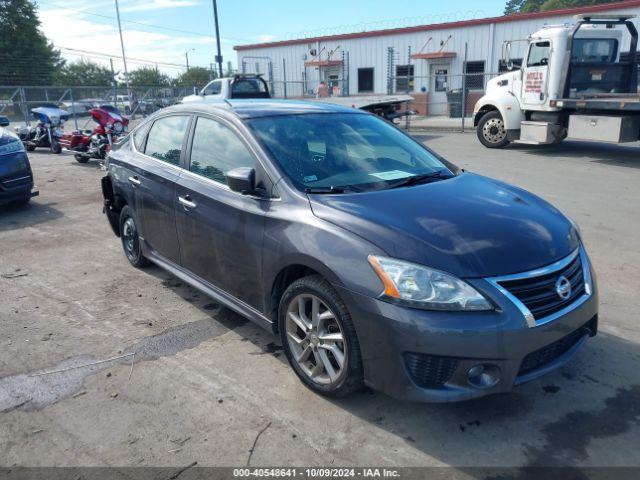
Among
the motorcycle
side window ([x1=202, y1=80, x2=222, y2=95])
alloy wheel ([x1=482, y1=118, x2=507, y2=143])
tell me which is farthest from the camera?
side window ([x1=202, y1=80, x2=222, y2=95])

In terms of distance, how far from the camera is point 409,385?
269 cm

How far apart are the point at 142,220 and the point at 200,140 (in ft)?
3.89

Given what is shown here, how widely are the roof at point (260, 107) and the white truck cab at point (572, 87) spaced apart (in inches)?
383

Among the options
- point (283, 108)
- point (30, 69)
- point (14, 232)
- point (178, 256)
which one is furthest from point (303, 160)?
point (30, 69)

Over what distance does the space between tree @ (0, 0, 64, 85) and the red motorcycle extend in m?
30.8

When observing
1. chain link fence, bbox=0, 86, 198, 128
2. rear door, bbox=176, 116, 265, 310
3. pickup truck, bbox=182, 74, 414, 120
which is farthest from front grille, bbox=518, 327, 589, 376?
chain link fence, bbox=0, 86, 198, 128

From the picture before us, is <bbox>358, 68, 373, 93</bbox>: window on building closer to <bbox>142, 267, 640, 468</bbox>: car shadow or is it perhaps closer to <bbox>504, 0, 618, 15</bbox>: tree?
<bbox>142, 267, 640, 468</bbox>: car shadow

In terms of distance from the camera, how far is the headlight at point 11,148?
7.70 m

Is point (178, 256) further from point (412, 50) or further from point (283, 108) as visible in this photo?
point (412, 50)

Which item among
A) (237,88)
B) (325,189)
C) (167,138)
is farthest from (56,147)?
(325,189)

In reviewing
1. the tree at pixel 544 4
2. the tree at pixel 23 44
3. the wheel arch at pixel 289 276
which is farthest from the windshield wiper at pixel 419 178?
the tree at pixel 544 4

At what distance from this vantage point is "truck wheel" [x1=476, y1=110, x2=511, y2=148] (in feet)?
46.5

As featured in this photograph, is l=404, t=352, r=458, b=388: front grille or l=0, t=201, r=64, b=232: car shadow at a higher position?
l=404, t=352, r=458, b=388: front grille

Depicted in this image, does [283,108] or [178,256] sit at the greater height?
[283,108]
